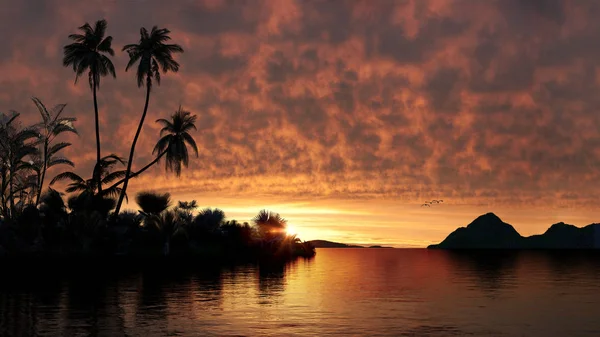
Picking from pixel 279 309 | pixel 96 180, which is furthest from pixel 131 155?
pixel 279 309

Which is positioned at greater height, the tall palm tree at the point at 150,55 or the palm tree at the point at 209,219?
the tall palm tree at the point at 150,55

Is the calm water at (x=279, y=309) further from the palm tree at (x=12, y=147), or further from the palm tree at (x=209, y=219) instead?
the palm tree at (x=209, y=219)

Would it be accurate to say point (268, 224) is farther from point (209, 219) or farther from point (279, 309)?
point (279, 309)

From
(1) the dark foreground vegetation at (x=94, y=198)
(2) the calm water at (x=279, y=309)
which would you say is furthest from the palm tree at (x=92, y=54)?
(2) the calm water at (x=279, y=309)

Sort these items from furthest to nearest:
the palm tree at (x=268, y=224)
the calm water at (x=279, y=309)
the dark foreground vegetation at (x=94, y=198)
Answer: the palm tree at (x=268, y=224) < the dark foreground vegetation at (x=94, y=198) < the calm water at (x=279, y=309)

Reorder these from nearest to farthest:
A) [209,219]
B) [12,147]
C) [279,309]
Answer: [279,309], [12,147], [209,219]

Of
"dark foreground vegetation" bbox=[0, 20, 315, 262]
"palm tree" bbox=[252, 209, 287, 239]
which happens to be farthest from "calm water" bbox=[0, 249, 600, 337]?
"palm tree" bbox=[252, 209, 287, 239]

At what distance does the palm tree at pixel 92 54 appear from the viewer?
268 feet

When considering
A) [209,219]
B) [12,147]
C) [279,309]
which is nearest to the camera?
[279,309]

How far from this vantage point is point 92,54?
81562 millimetres

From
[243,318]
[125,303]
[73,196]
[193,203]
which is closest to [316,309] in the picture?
[243,318]

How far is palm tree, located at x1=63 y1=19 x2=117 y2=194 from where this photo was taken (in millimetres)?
81750

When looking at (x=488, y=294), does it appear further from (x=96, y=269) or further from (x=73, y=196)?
(x=73, y=196)

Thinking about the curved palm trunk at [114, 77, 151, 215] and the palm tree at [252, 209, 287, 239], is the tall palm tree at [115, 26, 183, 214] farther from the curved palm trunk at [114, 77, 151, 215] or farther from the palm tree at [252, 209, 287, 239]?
the palm tree at [252, 209, 287, 239]
